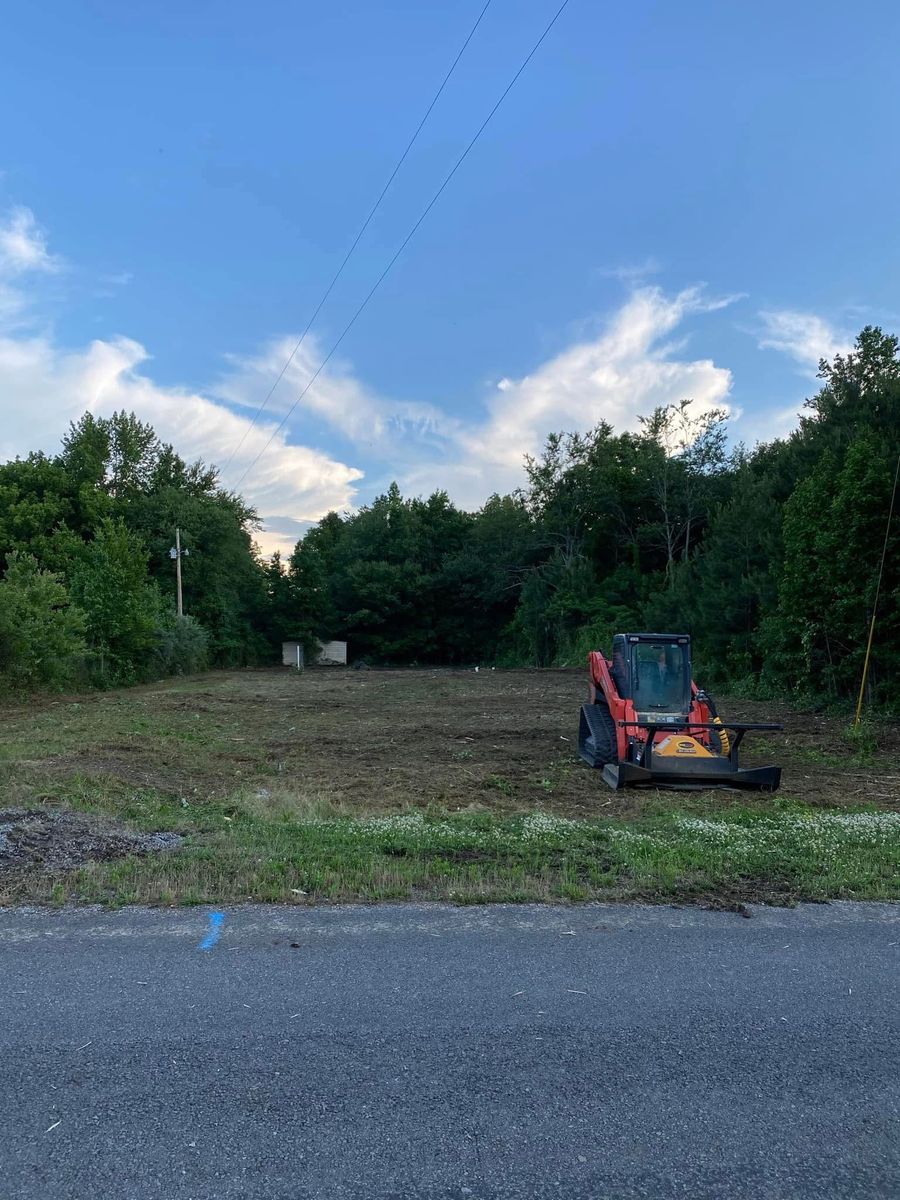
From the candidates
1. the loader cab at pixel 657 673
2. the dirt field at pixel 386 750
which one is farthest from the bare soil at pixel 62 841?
the loader cab at pixel 657 673

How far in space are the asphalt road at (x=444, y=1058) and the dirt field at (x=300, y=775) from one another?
1207 millimetres

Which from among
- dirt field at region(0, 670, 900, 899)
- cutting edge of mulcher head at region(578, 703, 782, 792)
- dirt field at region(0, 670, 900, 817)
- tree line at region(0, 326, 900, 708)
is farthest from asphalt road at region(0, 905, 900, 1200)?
tree line at region(0, 326, 900, 708)

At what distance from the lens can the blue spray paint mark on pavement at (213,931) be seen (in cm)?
445

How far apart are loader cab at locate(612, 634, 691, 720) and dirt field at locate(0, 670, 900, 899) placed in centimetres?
142

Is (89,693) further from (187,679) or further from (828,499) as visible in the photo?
(828,499)

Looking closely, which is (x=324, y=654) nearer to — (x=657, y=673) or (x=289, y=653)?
(x=289, y=653)

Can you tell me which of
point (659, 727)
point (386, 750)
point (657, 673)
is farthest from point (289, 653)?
point (659, 727)

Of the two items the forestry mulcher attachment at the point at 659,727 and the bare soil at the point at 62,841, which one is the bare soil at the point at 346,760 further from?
the forestry mulcher attachment at the point at 659,727

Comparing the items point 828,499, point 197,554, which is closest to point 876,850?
point 828,499

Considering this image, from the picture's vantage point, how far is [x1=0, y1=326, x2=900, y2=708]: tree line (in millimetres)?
21359

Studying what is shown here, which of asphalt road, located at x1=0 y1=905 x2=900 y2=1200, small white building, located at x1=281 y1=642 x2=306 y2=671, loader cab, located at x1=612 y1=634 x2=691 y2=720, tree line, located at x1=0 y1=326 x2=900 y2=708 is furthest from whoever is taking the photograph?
small white building, located at x1=281 y1=642 x2=306 y2=671

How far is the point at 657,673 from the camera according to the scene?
1222cm

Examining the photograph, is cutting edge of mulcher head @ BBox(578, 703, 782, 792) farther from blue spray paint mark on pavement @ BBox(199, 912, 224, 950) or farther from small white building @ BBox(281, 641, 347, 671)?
small white building @ BBox(281, 641, 347, 671)

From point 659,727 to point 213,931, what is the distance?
7232 millimetres
